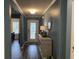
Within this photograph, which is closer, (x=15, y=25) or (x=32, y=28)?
(x=32, y=28)

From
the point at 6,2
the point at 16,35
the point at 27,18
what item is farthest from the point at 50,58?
the point at 16,35

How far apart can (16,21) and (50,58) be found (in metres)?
10.0

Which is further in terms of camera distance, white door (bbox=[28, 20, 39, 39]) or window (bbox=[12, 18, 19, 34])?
window (bbox=[12, 18, 19, 34])

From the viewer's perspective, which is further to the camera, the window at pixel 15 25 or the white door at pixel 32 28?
the window at pixel 15 25

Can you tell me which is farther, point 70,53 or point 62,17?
point 62,17

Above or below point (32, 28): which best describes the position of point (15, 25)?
above
